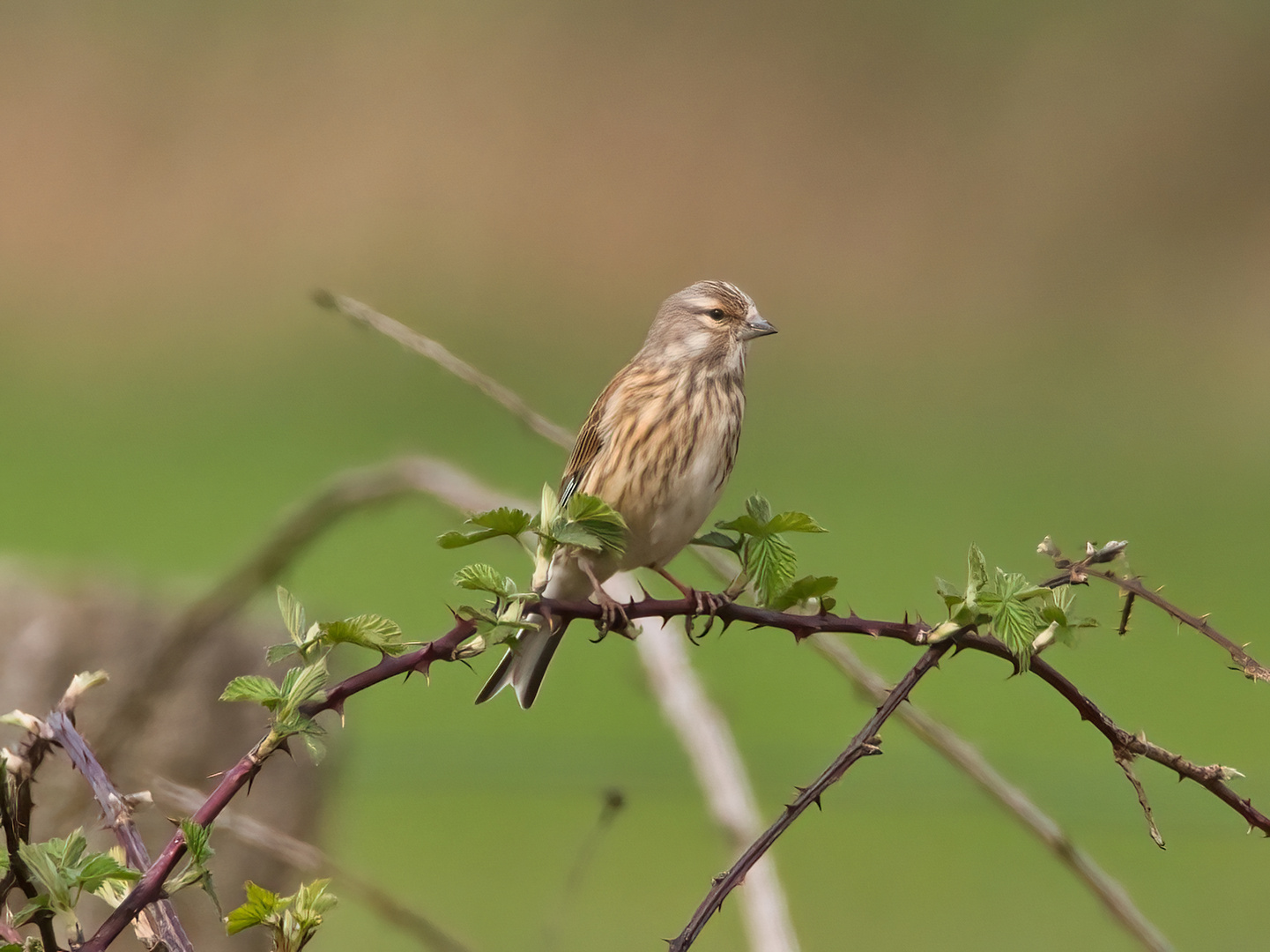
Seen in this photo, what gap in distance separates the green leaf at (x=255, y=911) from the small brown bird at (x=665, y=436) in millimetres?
571

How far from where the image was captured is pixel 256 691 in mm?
542

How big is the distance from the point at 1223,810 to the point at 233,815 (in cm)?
284

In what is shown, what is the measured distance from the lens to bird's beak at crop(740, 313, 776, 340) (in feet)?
4.55

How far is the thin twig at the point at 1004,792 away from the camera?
2.58 ft

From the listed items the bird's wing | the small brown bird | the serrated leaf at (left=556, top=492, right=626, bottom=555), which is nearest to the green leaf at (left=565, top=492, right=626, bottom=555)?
the serrated leaf at (left=556, top=492, right=626, bottom=555)

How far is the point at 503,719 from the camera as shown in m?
4.57

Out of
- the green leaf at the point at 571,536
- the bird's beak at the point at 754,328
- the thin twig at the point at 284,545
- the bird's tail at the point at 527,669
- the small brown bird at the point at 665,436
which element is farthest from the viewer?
the bird's beak at the point at 754,328

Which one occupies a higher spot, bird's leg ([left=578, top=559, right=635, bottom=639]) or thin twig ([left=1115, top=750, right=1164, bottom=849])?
thin twig ([left=1115, top=750, right=1164, bottom=849])

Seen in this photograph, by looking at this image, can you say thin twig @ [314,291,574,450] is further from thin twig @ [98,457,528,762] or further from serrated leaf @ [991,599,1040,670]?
serrated leaf @ [991,599,1040,670]

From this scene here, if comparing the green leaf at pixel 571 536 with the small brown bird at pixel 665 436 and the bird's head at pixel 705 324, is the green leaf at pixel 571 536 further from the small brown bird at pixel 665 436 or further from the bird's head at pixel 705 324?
the bird's head at pixel 705 324

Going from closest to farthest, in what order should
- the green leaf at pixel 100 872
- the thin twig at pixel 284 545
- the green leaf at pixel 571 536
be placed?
the green leaf at pixel 100 872 < the green leaf at pixel 571 536 < the thin twig at pixel 284 545

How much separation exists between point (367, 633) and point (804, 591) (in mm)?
207

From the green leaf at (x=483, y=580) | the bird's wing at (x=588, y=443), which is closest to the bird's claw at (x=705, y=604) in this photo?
the green leaf at (x=483, y=580)

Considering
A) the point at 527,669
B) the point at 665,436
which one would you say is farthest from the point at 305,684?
the point at 665,436
